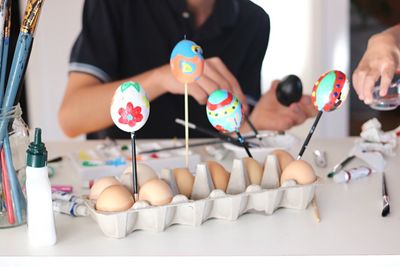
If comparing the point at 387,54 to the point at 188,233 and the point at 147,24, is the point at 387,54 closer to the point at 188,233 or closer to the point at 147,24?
the point at 188,233

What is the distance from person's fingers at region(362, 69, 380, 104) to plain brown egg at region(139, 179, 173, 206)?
1.28 ft

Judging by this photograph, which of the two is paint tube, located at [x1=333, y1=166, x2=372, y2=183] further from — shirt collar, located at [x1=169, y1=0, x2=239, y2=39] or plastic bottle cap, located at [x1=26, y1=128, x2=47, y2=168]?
shirt collar, located at [x1=169, y1=0, x2=239, y2=39]

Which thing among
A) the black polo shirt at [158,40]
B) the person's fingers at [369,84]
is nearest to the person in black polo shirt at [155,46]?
the black polo shirt at [158,40]

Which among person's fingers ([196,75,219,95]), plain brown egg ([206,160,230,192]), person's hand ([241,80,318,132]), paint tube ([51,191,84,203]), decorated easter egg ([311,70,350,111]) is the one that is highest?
person's fingers ([196,75,219,95])

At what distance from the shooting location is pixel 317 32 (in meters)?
2.29

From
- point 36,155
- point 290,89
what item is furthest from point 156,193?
point 290,89

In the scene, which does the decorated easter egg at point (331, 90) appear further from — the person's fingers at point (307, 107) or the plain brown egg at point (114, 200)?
the person's fingers at point (307, 107)

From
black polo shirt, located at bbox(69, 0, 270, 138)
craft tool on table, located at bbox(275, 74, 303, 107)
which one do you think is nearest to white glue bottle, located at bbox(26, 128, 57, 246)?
craft tool on table, located at bbox(275, 74, 303, 107)

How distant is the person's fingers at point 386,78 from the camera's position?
3.37 feet

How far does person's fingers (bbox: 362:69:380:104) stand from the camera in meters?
1.03

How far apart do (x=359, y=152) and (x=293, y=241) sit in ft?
1.29

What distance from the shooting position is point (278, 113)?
1.54 metres

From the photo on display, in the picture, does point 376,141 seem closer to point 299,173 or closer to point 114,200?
point 299,173

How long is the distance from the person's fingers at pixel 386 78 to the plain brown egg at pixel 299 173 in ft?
0.74
